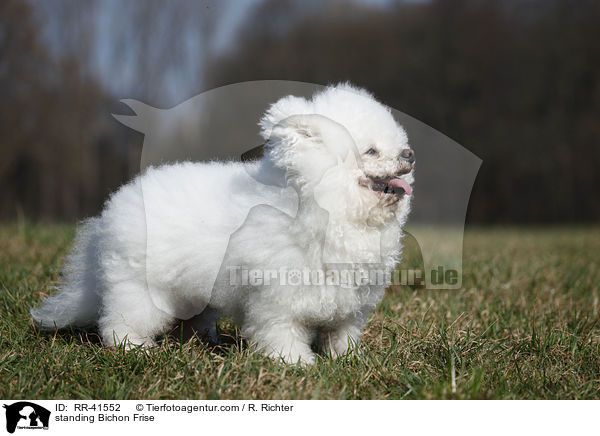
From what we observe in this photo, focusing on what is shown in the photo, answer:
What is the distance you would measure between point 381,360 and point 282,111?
1.24 m

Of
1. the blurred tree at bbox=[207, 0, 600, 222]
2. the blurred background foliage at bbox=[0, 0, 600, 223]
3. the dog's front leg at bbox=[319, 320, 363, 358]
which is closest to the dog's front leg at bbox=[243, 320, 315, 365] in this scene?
the dog's front leg at bbox=[319, 320, 363, 358]

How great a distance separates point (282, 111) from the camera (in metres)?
2.27

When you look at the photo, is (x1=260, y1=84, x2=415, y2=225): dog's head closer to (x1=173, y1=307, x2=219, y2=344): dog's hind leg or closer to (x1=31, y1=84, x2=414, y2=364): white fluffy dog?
(x1=31, y1=84, x2=414, y2=364): white fluffy dog

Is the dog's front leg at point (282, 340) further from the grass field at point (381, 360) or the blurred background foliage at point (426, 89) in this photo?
the blurred background foliage at point (426, 89)

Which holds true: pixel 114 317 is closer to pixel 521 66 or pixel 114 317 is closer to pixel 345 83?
pixel 345 83

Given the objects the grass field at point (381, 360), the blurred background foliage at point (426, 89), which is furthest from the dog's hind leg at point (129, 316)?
the blurred background foliage at point (426, 89)

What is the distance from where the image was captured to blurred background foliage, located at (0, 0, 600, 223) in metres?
11.4

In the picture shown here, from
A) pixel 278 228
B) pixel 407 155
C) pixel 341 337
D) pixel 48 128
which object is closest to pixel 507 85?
pixel 48 128
